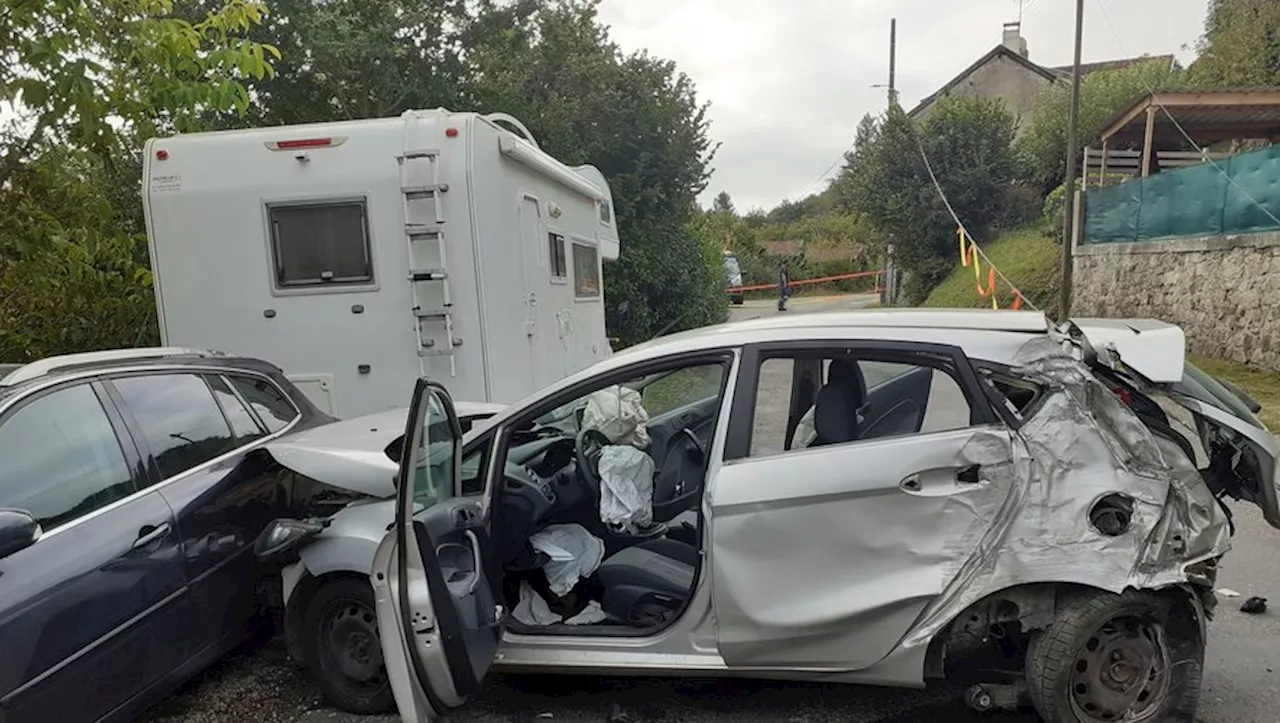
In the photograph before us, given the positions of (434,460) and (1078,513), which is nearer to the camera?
(1078,513)

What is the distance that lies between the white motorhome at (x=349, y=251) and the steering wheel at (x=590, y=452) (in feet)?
6.40

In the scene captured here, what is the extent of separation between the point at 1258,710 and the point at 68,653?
4409 mm

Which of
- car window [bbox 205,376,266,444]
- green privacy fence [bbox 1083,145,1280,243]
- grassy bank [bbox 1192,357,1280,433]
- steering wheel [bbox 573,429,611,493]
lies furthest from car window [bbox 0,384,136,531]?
green privacy fence [bbox 1083,145,1280,243]

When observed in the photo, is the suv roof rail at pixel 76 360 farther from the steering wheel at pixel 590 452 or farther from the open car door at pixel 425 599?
the steering wheel at pixel 590 452

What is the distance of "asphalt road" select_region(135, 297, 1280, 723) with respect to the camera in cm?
342

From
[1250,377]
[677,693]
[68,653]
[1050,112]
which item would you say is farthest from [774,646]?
[1050,112]

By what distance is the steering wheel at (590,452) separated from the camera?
3.92 m

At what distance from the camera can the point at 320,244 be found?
230 inches

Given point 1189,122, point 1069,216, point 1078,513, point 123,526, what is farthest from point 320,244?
point 1189,122

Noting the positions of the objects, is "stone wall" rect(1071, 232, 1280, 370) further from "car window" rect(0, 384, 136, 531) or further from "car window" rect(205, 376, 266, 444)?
"car window" rect(0, 384, 136, 531)

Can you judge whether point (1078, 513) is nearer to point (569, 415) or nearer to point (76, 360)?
point (569, 415)

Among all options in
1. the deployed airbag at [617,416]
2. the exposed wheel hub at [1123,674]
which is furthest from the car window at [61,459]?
the exposed wheel hub at [1123,674]

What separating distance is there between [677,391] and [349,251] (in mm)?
2815

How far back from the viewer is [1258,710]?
10.9 ft
